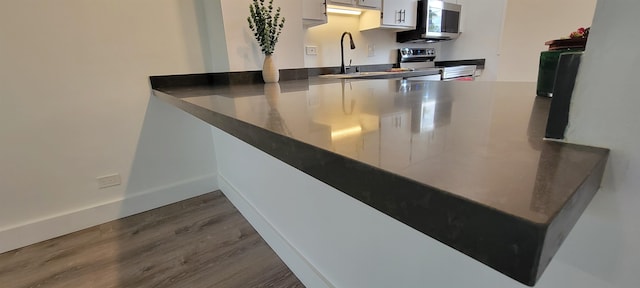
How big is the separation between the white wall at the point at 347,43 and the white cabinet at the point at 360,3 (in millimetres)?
331

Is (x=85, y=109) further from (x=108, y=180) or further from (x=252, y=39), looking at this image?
(x=252, y=39)

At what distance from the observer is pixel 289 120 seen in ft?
1.82

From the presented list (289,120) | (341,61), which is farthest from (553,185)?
(341,61)

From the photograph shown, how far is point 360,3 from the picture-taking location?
98.0 inches

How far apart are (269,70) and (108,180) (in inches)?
51.4

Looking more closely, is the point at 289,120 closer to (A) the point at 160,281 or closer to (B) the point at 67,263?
(A) the point at 160,281

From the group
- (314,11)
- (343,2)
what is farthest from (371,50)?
A: (314,11)

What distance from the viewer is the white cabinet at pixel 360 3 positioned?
2.31 meters

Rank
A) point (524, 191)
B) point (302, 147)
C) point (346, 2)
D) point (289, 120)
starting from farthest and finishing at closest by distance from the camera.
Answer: point (346, 2)
point (289, 120)
point (302, 147)
point (524, 191)

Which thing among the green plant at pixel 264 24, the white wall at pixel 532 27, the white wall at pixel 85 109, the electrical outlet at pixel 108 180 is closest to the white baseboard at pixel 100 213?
the white wall at pixel 85 109

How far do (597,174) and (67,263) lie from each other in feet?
7.00

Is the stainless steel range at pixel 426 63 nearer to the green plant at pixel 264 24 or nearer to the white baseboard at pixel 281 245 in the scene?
the green plant at pixel 264 24

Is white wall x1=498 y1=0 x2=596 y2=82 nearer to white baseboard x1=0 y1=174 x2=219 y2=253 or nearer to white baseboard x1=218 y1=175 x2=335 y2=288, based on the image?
white baseboard x1=218 y1=175 x2=335 y2=288

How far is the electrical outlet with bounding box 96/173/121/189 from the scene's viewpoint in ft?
5.95
